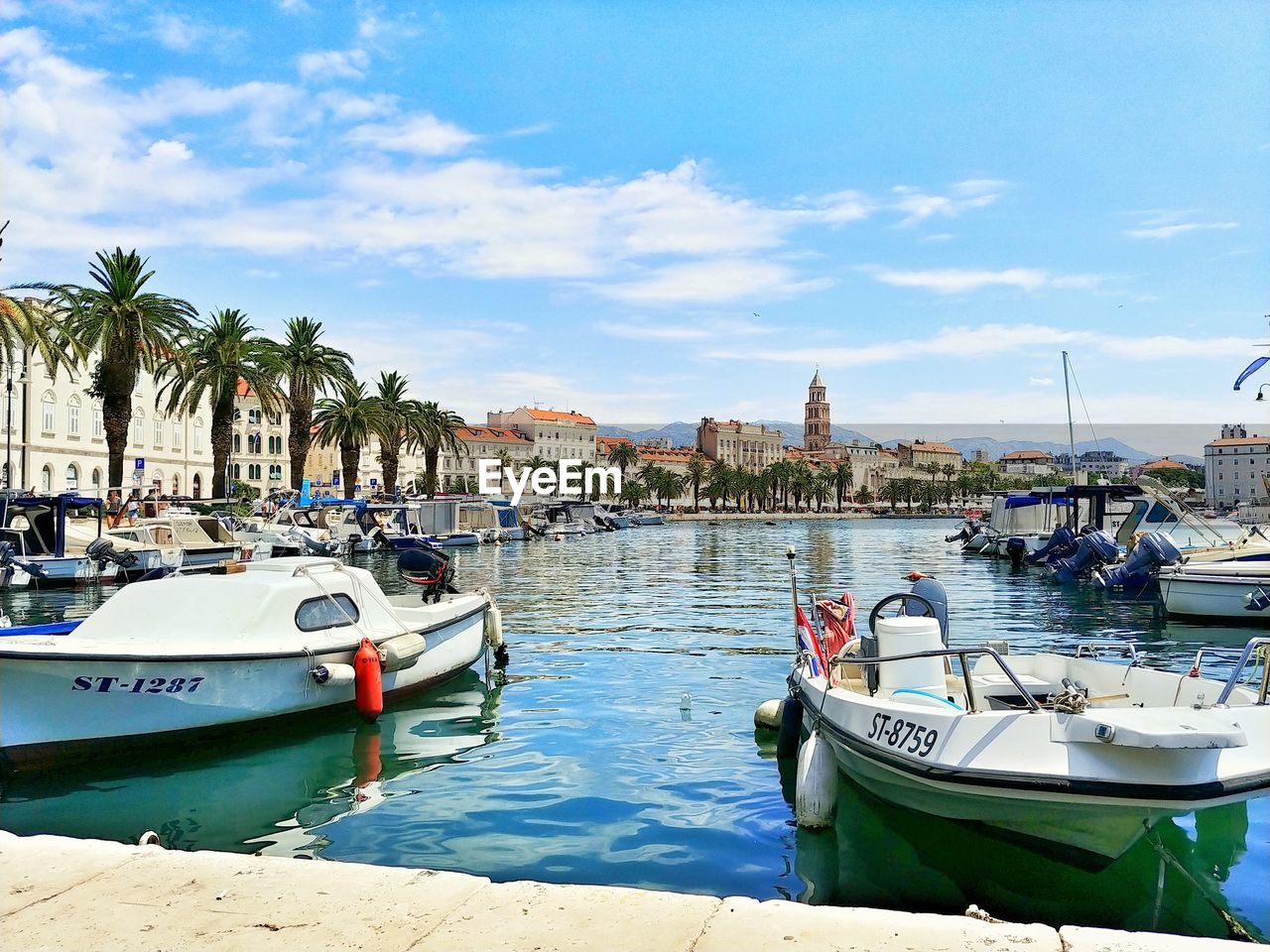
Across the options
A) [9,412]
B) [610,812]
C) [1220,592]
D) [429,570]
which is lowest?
[610,812]

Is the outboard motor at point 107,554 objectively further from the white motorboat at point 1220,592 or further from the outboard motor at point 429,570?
the white motorboat at point 1220,592

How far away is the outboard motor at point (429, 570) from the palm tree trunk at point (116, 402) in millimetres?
30265

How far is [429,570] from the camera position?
1903 cm

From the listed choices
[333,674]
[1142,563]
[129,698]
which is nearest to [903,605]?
[333,674]

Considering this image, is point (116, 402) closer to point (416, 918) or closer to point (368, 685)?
point (368, 685)

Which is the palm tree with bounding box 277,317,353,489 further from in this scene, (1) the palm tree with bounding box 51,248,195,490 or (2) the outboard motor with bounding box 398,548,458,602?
(2) the outboard motor with bounding box 398,548,458,602

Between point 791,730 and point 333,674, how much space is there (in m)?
5.91

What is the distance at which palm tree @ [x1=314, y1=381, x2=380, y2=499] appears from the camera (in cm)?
7038

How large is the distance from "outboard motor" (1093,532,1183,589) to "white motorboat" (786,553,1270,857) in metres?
22.5

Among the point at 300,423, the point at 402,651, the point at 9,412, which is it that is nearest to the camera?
the point at 402,651

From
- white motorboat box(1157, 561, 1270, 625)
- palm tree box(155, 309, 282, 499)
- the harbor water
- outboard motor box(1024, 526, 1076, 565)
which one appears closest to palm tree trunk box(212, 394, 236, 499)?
palm tree box(155, 309, 282, 499)

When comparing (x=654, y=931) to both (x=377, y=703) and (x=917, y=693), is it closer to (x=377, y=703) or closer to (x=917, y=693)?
(x=917, y=693)

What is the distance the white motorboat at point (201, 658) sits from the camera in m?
10.8

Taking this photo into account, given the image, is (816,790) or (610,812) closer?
(816,790)
